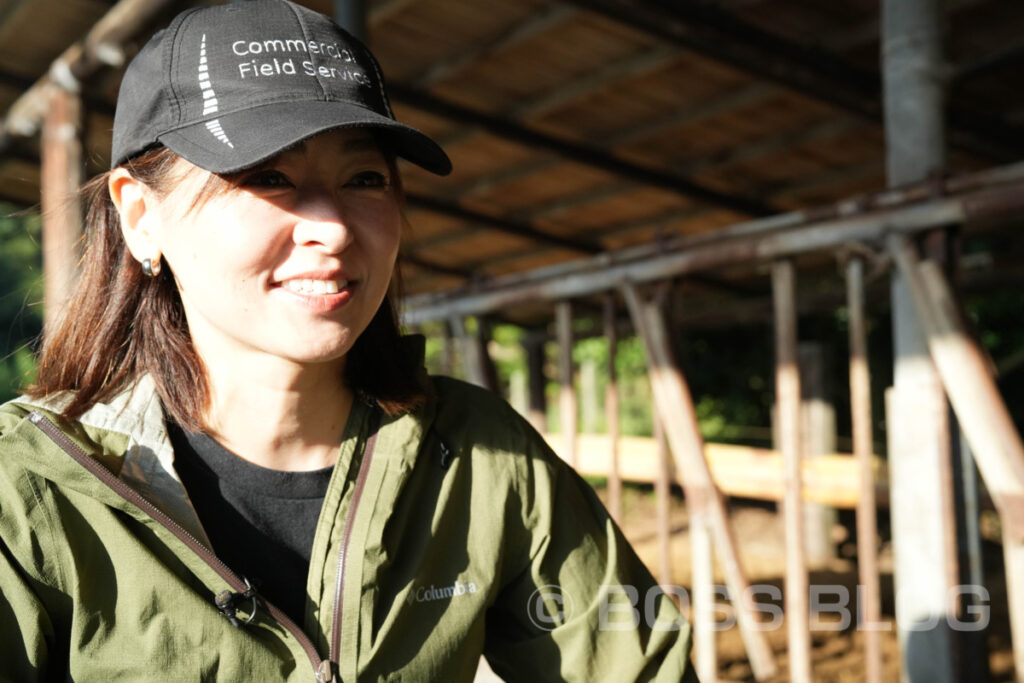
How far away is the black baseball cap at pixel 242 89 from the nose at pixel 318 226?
0.32 feet

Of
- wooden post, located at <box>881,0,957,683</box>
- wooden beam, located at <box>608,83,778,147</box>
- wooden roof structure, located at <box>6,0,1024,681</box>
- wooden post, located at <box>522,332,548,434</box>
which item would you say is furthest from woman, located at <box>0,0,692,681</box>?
wooden post, located at <box>522,332,548,434</box>

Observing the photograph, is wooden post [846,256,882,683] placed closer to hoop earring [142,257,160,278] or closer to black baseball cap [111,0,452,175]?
black baseball cap [111,0,452,175]

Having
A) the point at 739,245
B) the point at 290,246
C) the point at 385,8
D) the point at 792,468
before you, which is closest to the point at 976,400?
the point at 792,468

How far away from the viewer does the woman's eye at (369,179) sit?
126 centimetres

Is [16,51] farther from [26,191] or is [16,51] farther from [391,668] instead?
[391,668]

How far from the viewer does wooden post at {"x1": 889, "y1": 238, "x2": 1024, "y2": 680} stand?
2.20 metres

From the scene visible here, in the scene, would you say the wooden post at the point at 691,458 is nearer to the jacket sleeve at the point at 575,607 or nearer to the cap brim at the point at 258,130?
the jacket sleeve at the point at 575,607

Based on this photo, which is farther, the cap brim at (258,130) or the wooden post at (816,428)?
the wooden post at (816,428)

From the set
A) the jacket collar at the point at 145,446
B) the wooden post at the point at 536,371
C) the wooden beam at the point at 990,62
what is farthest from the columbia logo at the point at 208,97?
the wooden post at the point at 536,371

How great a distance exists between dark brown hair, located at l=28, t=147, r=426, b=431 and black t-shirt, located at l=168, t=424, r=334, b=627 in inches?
2.3

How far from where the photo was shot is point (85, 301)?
1445 millimetres

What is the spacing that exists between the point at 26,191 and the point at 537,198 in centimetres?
428

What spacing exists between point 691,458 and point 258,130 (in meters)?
2.32

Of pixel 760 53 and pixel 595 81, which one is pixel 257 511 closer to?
pixel 760 53
